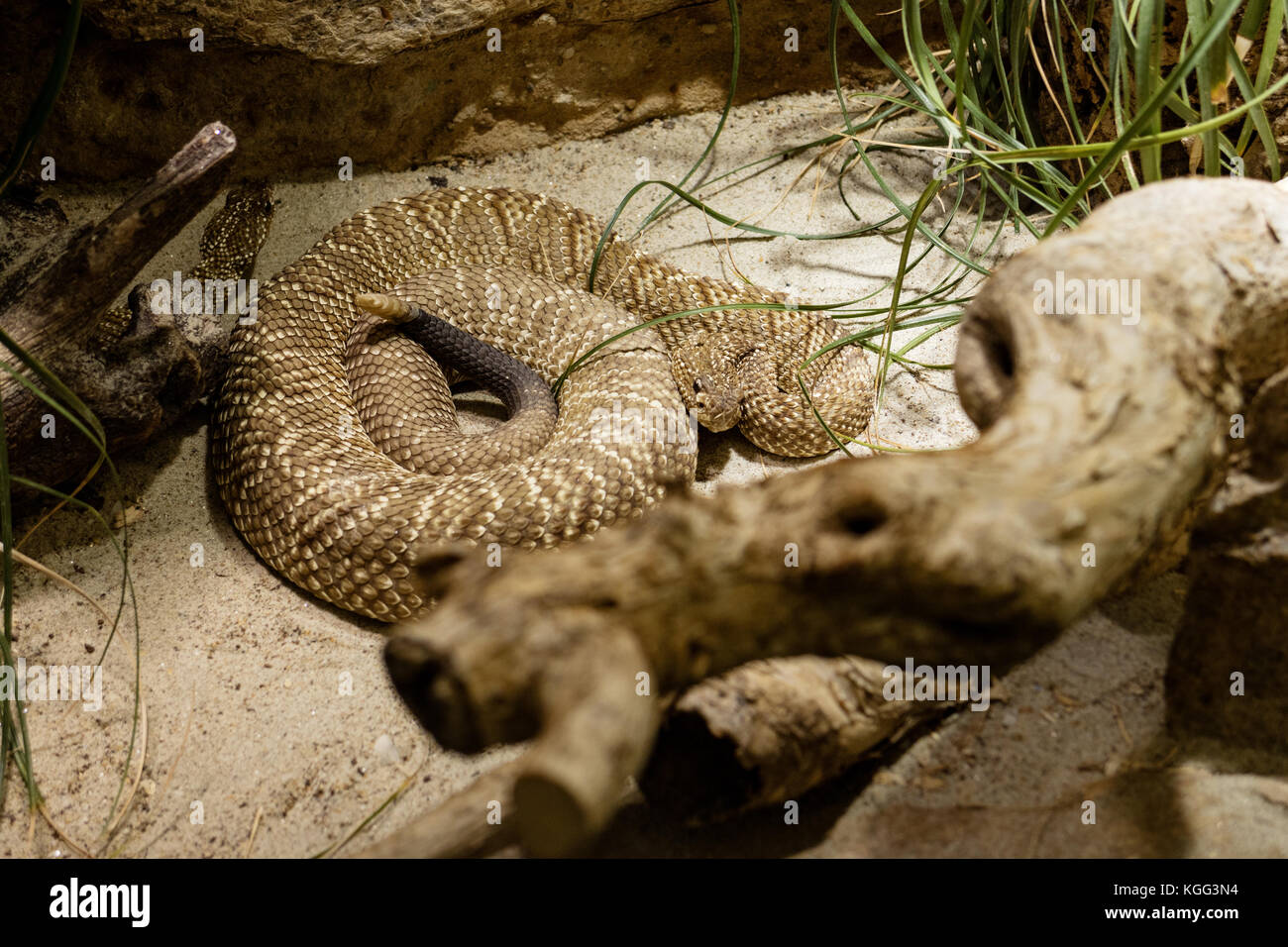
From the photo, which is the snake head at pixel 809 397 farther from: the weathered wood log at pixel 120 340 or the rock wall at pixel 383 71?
the weathered wood log at pixel 120 340

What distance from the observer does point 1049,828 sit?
1981mm

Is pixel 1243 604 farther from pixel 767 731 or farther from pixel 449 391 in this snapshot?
pixel 449 391

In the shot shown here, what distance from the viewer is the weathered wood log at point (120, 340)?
2.61 meters

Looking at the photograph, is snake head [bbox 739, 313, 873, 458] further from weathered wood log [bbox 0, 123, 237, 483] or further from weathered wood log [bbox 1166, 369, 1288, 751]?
weathered wood log [bbox 0, 123, 237, 483]

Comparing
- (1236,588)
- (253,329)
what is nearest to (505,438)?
(253,329)

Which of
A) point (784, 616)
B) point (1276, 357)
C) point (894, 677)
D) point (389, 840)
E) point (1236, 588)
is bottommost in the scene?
point (389, 840)

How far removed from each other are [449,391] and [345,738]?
65.1 inches

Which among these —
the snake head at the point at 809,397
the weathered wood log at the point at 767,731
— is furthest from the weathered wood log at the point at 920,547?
the snake head at the point at 809,397

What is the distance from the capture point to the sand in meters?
2.04

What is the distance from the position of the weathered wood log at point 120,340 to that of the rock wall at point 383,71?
1305mm

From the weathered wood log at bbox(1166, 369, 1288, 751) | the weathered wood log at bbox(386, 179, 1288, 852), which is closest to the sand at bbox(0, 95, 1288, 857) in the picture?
the weathered wood log at bbox(1166, 369, 1288, 751)
